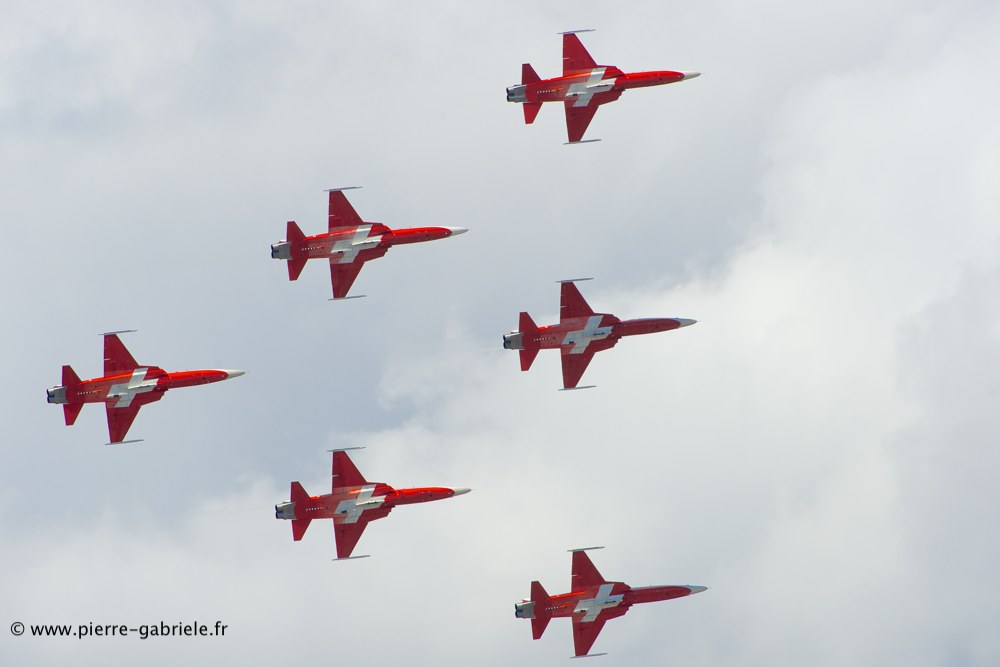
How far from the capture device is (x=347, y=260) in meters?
107

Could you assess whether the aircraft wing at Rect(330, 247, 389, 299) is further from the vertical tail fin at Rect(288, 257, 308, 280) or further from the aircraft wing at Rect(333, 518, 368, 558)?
the aircraft wing at Rect(333, 518, 368, 558)

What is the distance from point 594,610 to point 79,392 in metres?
39.3

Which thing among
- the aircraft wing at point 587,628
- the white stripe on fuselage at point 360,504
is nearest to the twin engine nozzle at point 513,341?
the white stripe on fuselage at point 360,504

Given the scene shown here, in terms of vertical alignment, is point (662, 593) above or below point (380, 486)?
below

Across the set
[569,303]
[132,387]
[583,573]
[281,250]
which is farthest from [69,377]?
[583,573]

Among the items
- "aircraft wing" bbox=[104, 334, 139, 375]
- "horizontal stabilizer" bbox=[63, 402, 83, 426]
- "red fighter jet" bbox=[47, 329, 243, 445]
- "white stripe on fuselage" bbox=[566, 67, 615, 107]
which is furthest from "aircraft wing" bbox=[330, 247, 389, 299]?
"horizontal stabilizer" bbox=[63, 402, 83, 426]

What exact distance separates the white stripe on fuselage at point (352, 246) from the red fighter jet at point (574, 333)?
38.6 feet

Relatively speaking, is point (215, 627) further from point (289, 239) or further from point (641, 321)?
point (641, 321)

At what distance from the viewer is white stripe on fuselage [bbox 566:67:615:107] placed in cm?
10750

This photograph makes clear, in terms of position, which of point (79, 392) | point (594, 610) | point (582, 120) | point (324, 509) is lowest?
point (594, 610)

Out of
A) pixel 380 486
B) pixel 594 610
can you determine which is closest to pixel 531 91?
pixel 380 486

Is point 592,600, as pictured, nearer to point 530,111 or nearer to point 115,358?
point 530,111

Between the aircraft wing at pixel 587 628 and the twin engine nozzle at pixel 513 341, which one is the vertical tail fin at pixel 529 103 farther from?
the aircraft wing at pixel 587 628

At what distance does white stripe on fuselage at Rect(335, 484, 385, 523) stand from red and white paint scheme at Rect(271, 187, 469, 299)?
45.6ft
